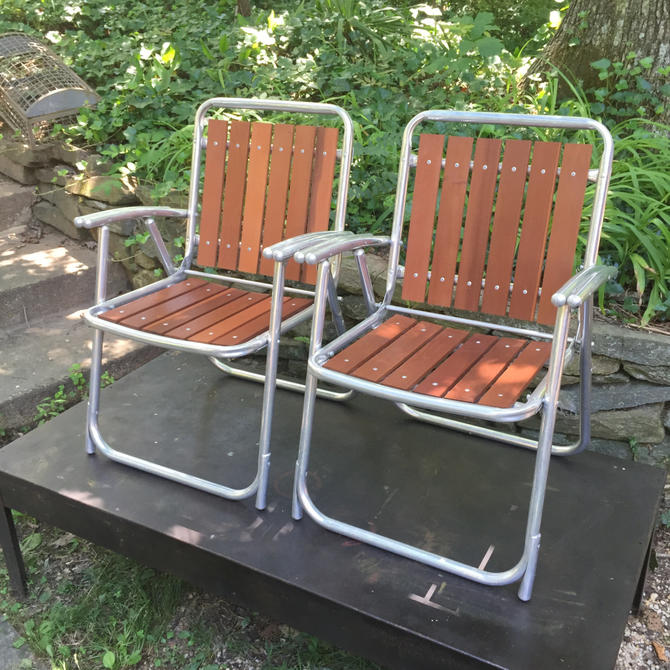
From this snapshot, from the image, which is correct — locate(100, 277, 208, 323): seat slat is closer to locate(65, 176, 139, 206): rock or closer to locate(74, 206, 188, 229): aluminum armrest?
locate(74, 206, 188, 229): aluminum armrest

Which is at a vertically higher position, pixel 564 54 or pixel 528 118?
pixel 564 54

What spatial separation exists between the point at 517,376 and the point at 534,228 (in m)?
0.49

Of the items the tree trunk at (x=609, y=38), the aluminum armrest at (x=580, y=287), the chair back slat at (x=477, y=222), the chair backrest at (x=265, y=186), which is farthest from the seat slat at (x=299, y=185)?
the tree trunk at (x=609, y=38)

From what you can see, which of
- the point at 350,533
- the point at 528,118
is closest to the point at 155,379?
the point at 350,533

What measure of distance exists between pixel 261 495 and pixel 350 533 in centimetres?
25

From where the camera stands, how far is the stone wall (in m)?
2.08

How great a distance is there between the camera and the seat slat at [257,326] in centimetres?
170

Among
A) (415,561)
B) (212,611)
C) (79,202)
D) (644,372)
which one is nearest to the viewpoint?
(415,561)

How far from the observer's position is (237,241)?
219 centimetres

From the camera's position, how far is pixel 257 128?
83.5 inches

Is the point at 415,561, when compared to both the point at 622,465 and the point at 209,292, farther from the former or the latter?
the point at 209,292

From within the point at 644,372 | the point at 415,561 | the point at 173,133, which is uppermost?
the point at 173,133

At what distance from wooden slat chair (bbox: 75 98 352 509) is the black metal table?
11cm

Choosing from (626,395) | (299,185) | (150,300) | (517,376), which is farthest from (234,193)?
(626,395)
